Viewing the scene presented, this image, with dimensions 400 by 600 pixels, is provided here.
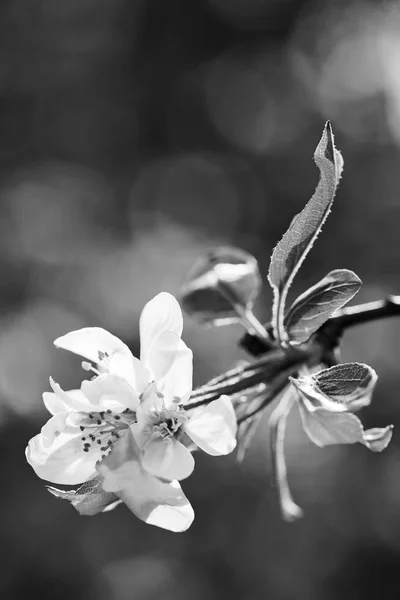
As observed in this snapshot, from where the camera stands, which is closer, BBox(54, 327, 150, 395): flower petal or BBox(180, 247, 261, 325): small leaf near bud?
BBox(54, 327, 150, 395): flower petal

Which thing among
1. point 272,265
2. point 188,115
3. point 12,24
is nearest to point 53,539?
point 188,115

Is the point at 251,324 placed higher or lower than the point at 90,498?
higher

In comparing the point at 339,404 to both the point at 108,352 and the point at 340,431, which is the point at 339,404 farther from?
the point at 108,352

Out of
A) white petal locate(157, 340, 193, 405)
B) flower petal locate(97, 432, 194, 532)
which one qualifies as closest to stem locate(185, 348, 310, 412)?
white petal locate(157, 340, 193, 405)

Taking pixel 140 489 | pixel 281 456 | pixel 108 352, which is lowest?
pixel 281 456

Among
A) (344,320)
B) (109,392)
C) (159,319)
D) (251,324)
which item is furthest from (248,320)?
(109,392)

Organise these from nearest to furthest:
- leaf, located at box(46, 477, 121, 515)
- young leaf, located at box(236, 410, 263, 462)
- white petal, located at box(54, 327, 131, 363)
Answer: leaf, located at box(46, 477, 121, 515), white petal, located at box(54, 327, 131, 363), young leaf, located at box(236, 410, 263, 462)

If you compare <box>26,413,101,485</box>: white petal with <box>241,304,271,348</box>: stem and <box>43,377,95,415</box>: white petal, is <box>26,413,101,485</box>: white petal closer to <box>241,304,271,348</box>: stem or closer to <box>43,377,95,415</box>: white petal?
<box>43,377,95,415</box>: white petal
